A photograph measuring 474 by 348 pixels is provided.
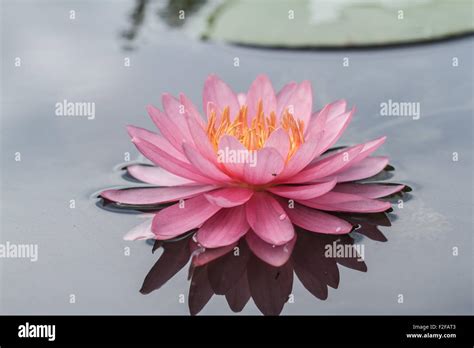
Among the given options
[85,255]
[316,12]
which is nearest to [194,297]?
[85,255]

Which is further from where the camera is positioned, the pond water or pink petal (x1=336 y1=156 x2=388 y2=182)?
pink petal (x1=336 y1=156 x2=388 y2=182)

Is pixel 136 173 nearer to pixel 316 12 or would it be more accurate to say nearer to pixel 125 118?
pixel 125 118

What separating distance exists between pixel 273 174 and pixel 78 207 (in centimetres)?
51

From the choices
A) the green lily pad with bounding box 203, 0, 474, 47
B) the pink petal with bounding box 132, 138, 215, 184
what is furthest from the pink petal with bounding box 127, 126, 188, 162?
the green lily pad with bounding box 203, 0, 474, 47

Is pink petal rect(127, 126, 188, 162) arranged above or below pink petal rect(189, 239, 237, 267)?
above

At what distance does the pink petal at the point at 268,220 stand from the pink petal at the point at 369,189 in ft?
0.70

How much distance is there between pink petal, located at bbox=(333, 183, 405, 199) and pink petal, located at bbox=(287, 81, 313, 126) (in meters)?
0.20

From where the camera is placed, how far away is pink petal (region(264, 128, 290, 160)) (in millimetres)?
1527

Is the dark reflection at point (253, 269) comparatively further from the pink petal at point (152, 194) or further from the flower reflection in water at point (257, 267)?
the pink petal at point (152, 194)

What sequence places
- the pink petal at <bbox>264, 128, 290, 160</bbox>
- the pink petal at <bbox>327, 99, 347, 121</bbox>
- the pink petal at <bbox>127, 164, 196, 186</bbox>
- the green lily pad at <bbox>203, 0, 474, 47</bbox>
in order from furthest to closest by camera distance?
the green lily pad at <bbox>203, 0, 474, 47</bbox>
the pink petal at <bbox>327, 99, 347, 121</bbox>
the pink petal at <bbox>127, 164, 196, 186</bbox>
the pink petal at <bbox>264, 128, 290, 160</bbox>

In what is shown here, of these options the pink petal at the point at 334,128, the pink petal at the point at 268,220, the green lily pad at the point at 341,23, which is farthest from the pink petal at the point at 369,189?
the green lily pad at the point at 341,23

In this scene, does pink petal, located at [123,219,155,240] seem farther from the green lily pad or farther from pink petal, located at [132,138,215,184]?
the green lily pad

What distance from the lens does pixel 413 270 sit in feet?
4.94

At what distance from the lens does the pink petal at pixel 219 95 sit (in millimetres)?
1869
